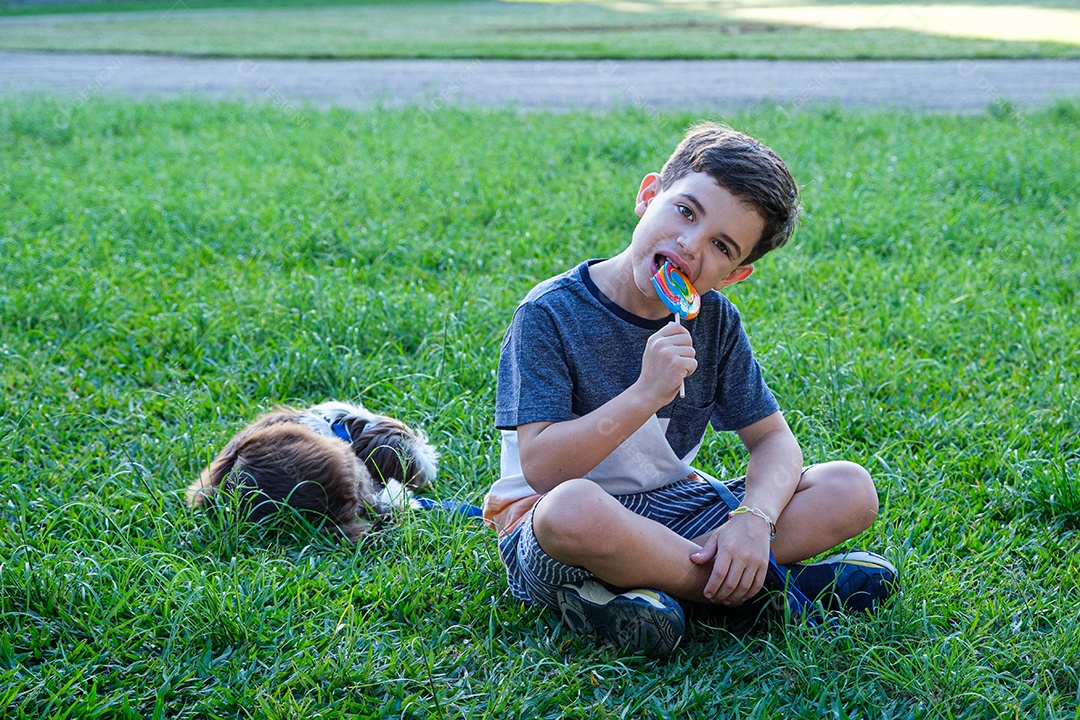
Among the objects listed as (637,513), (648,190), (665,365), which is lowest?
(637,513)

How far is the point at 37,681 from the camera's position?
6.45 feet

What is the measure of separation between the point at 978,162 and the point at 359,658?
5.01 meters

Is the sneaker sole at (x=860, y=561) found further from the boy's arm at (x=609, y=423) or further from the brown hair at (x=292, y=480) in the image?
the brown hair at (x=292, y=480)

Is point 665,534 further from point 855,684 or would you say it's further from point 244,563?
point 244,563

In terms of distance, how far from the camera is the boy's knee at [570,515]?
1.93 metres

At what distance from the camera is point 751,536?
206 cm

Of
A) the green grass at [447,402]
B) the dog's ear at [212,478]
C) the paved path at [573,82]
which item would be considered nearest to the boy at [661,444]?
the green grass at [447,402]

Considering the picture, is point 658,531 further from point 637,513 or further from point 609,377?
point 609,377

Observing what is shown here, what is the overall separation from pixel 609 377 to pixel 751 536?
1.42 ft

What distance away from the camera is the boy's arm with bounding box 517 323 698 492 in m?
1.96

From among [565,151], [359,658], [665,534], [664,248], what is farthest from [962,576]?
[565,151]

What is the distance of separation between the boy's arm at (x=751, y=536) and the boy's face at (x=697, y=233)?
1.38ft

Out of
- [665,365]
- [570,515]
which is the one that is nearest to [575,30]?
[665,365]

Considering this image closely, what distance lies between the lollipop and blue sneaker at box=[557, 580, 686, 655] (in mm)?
413
